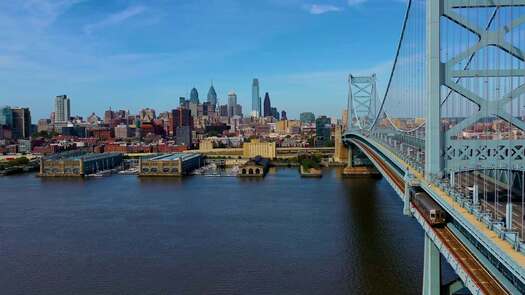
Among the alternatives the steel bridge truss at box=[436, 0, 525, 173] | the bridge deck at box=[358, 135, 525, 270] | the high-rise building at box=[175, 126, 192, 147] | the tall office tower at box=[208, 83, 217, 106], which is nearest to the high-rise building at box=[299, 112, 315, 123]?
the tall office tower at box=[208, 83, 217, 106]

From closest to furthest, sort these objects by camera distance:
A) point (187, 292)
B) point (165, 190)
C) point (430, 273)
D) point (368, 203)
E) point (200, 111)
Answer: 1. point (430, 273)
2. point (187, 292)
3. point (368, 203)
4. point (165, 190)
5. point (200, 111)

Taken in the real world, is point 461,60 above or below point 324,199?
above

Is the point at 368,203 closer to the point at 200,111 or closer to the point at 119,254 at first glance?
the point at 119,254

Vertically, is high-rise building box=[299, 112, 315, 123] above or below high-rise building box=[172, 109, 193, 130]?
above

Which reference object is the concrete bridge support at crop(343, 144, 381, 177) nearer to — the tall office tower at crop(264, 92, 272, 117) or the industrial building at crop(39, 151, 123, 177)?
the industrial building at crop(39, 151, 123, 177)

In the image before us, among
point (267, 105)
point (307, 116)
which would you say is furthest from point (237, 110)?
point (307, 116)

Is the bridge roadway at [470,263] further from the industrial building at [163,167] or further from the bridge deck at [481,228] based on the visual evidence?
the industrial building at [163,167]

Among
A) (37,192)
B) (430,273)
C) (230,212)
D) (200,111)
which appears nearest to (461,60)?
(430,273)
